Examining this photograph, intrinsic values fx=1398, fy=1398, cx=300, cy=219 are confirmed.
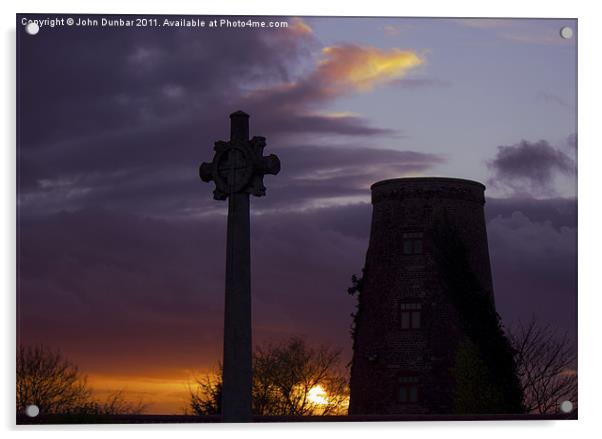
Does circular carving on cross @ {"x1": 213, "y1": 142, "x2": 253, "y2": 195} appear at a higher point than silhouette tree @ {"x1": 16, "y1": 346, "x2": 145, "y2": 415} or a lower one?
higher

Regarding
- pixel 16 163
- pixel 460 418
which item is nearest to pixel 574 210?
pixel 460 418

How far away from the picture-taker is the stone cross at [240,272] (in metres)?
23.6

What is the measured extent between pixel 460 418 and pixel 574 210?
4004 mm

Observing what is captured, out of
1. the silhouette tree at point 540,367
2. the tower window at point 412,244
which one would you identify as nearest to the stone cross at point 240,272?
the silhouette tree at point 540,367

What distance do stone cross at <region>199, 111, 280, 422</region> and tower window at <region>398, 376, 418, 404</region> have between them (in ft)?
49.7

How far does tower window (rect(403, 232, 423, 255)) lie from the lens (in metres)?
41.6

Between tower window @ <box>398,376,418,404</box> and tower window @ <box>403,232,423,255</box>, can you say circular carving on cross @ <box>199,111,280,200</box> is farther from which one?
tower window @ <box>403,232,423,255</box>

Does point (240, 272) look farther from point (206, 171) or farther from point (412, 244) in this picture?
point (412, 244)

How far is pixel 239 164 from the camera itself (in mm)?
23906

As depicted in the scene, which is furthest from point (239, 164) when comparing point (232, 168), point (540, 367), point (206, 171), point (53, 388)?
point (540, 367)

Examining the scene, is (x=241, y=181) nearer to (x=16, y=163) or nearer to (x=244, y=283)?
(x=244, y=283)

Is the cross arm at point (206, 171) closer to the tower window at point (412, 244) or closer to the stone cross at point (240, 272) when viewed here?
the stone cross at point (240, 272)

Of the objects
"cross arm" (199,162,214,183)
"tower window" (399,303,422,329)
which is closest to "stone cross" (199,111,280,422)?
"cross arm" (199,162,214,183)

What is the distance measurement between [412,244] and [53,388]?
621 inches
